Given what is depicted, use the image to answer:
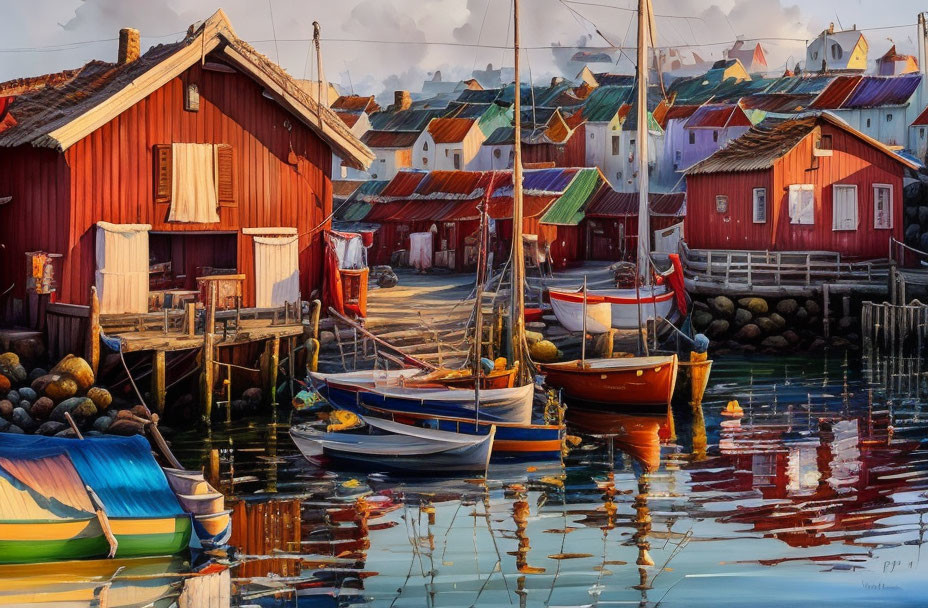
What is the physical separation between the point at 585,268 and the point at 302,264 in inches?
975

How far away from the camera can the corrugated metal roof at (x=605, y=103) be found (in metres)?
83.4

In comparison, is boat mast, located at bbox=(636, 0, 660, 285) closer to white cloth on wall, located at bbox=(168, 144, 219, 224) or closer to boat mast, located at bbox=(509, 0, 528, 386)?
boat mast, located at bbox=(509, 0, 528, 386)

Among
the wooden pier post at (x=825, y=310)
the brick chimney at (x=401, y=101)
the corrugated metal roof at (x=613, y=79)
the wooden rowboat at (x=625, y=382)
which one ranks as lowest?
the wooden rowboat at (x=625, y=382)

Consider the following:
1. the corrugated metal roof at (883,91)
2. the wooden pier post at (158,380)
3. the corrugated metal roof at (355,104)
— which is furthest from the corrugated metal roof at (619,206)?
the corrugated metal roof at (355,104)

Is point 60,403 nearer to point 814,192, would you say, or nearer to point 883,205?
point 814,192

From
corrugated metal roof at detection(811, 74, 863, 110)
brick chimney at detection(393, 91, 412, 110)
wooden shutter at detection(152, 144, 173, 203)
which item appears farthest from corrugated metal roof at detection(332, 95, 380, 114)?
wooden shutter at detection(152, 144, 173, 203)

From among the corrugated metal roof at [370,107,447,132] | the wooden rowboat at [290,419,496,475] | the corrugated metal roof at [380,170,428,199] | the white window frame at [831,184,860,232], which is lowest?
the wooden rowboat at [290,419,496,475]

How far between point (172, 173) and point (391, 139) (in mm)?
56553

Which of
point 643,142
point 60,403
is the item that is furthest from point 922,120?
point 60,403

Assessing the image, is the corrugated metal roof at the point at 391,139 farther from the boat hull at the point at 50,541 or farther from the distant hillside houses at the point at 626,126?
the boat hull at the point at 50,541

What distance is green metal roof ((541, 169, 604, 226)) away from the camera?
192 feet

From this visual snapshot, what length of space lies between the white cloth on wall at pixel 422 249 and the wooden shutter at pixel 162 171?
2849 cm

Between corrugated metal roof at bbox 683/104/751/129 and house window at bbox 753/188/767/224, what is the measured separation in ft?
92.9

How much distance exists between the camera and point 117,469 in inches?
821
